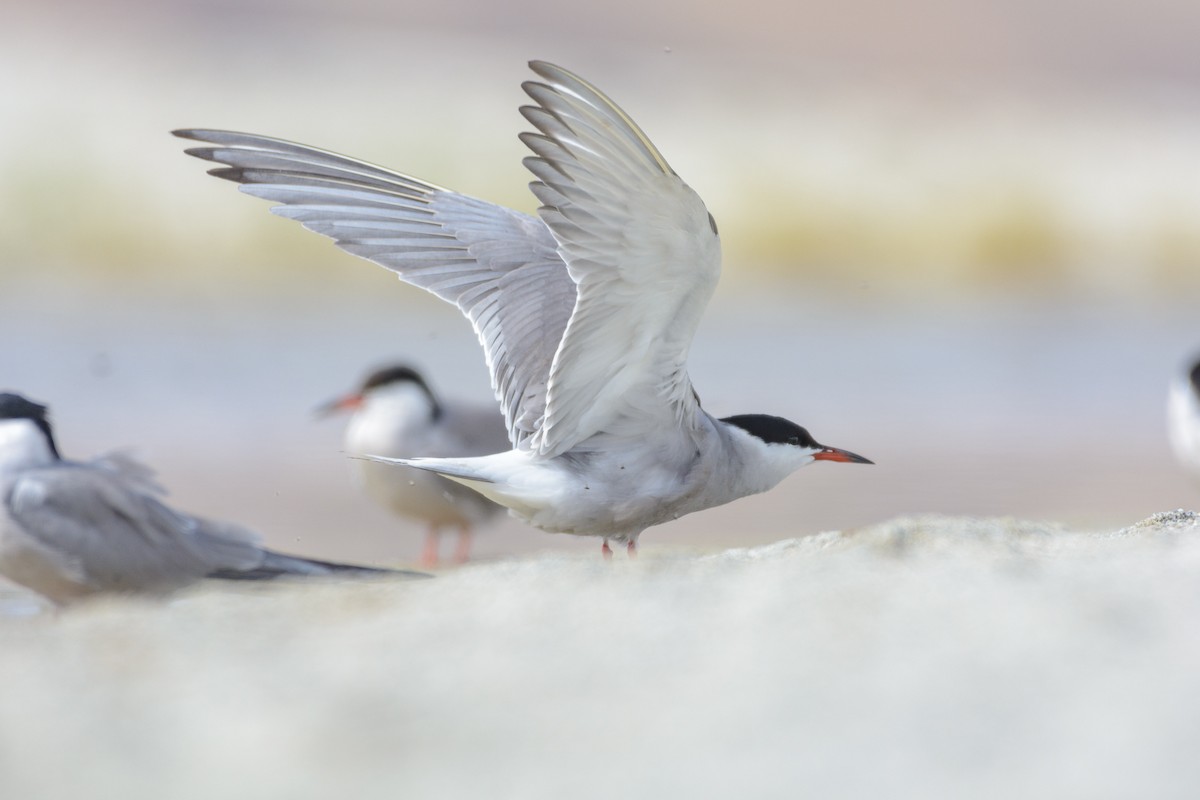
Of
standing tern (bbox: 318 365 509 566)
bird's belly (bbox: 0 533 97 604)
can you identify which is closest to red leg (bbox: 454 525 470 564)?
standing tern (bbox: 318 365 509 566)

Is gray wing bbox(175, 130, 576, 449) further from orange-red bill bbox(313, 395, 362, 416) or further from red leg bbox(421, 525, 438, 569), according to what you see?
orange-red bill bbox(313, 395, 362, 416)

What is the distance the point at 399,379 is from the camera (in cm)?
797

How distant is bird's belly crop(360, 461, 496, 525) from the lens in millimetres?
7164

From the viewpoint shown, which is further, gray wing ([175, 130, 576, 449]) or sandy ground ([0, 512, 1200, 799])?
gray wing ([175, 130, 576, 449])

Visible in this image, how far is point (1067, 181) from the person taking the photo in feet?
61.1

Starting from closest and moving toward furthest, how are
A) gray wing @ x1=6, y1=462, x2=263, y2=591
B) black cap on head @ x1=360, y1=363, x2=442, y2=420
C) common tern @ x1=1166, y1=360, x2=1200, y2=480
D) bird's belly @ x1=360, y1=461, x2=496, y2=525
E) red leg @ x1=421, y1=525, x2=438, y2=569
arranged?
gray wing @ x1=6, y1=462, x2=263, y2=591 → bird's belly @ x1=360, y1=461, x2=496, y2=525 → red leg @ x1=421, y1=525, x2=438, y2=569 → black cap on head @ x1=360, y1=363, x2=442, y2=420 → common tern @ x1=1166, y1=360, x2=1200, y2=480

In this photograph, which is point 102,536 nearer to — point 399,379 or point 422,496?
point 422,496

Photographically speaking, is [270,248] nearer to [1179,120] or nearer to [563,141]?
[563,141]

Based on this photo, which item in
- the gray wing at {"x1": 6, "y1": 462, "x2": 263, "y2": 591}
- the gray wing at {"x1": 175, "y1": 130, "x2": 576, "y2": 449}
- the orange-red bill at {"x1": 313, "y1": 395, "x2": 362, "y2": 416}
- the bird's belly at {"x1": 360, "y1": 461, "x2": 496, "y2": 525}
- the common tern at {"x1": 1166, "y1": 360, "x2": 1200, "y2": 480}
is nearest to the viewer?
the gray wing at {"x1": 6, "y1": 462, "x2": 263, "y2": 591}

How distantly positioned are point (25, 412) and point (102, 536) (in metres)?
0.60

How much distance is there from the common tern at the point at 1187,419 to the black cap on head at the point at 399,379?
4032 millimetres

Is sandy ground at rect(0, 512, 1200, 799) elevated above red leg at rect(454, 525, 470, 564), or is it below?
above

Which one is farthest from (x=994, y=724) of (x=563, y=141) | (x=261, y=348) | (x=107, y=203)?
(x=107, y=203)

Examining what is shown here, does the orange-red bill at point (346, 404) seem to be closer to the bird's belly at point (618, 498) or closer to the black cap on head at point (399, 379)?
the black cap on head at point (399, 379)
